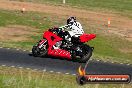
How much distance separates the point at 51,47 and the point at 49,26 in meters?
15.7

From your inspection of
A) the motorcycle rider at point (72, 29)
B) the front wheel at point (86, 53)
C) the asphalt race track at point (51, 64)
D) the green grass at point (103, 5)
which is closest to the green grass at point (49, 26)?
the asphalt race track at point (51, 64)

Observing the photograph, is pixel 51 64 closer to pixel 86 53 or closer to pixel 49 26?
pixel 86 53

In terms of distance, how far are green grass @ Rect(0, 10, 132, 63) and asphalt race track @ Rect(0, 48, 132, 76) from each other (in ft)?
5.93

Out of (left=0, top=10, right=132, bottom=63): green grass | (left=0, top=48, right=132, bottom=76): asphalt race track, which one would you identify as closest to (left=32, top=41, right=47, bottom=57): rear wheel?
(left=0, top=48, right=132, bottom=76): asphalt race track

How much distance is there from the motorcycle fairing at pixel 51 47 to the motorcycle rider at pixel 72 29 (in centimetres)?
54

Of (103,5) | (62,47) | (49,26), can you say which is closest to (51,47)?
(62,47)

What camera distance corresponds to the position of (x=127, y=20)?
4925 centimetres

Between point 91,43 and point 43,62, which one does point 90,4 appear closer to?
point 91,43

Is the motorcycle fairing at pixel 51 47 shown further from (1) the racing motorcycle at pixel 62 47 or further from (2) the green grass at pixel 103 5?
(2) the green grass at pixel 103 5

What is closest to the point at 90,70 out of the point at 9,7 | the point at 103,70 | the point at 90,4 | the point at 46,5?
the point at 103,70

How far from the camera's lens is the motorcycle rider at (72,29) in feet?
73.8

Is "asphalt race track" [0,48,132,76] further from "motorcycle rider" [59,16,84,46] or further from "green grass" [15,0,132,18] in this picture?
"green grass" [15,0,132,18]

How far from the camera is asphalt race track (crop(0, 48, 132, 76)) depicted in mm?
20781

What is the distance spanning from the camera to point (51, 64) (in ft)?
71.1
